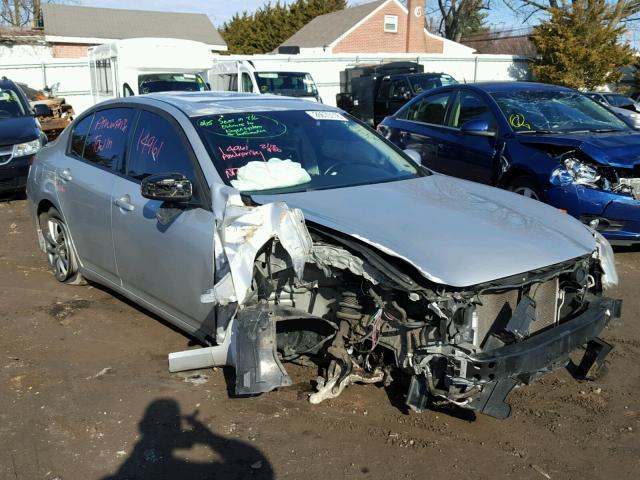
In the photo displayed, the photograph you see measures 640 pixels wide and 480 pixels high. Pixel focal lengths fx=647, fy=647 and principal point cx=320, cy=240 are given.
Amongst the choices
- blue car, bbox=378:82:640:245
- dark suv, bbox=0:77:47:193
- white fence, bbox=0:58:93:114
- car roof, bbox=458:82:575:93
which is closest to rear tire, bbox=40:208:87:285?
dark suv, bbox=0:77:47:193

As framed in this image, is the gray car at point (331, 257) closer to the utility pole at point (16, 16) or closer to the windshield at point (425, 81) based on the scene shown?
the windshield at point (425, 81)

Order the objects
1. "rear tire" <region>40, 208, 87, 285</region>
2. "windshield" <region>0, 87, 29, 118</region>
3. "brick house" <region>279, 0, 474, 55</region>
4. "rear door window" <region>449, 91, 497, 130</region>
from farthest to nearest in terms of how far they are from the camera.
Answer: "brick house" <region>279, 0, 474, 55</region> < "windshield" <region>0, 87, 29, 118</region> < "rear door window" <region>449, 91, 497, 130</region> < "rear tire" <region>40, 208, 87, 285</region>

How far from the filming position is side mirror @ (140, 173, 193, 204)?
3748mm

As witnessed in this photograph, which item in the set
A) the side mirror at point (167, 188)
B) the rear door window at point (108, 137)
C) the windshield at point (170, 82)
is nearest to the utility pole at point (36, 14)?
the windshield at point (170, 82)

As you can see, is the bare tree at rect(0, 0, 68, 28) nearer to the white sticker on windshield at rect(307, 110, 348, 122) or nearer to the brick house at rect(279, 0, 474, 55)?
the brick house at rect(279, 0, 474, 55)

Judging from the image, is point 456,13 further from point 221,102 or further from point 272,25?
point 221,102

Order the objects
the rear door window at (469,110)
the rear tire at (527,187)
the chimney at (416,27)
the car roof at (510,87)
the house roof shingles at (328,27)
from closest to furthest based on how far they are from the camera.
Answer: the rear tire at (527,187) → the rear door window at (469,110) → the car roof at (510,87) → the house roof shingles at (328,27) → the chimney at (416,27)

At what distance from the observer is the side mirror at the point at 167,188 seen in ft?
12.3

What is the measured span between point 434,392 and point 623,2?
Answer: 32.8 metres

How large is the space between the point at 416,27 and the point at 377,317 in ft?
129

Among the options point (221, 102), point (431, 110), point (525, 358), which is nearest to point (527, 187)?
point (431, 110)

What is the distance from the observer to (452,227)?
3.41 m

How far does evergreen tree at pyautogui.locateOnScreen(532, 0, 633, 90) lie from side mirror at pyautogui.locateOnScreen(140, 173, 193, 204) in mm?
26735

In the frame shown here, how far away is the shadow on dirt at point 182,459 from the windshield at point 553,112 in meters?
A: 5.09
